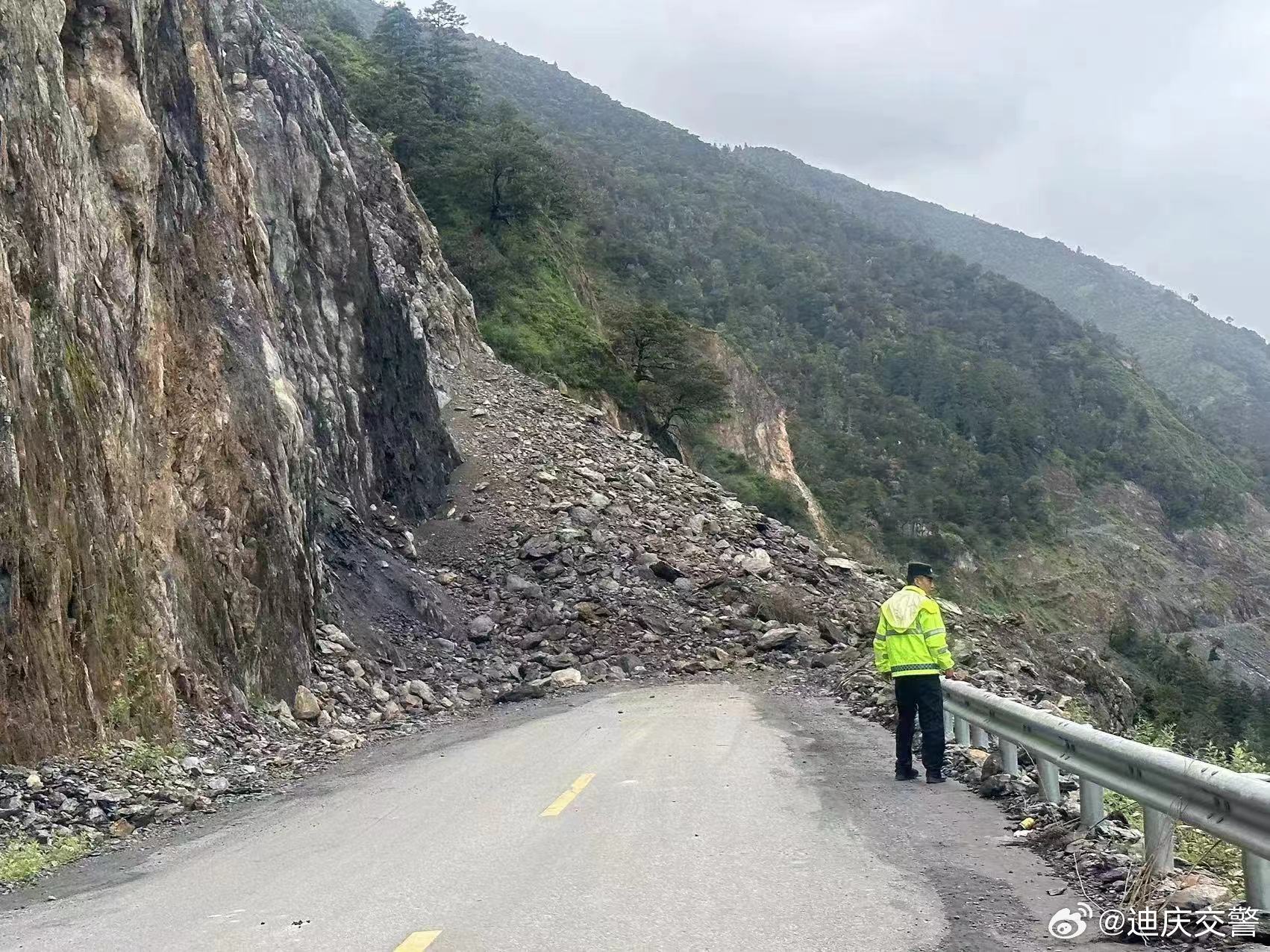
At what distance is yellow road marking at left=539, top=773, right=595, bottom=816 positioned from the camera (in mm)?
8602

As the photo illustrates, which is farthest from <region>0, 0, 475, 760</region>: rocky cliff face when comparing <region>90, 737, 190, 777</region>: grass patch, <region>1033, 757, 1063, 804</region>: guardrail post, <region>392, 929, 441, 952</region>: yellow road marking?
<region>1033, 757, 1063, 804</region>: guardrail post

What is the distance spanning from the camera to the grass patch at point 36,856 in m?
8.00

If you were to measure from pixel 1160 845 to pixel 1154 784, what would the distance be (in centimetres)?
36

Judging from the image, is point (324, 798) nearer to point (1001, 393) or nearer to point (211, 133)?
point (211, 133)

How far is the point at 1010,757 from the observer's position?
29.4 ft

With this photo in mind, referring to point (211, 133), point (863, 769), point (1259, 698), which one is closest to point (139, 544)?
point (863, 769)

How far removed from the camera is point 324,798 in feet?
35.2

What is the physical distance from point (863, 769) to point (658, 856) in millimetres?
3911

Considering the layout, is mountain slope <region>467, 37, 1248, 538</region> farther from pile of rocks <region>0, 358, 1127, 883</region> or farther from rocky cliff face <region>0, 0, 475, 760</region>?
rocky cliff face <region>0, 0, 475, 760</region>

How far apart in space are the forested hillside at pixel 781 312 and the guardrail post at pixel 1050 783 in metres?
33.2

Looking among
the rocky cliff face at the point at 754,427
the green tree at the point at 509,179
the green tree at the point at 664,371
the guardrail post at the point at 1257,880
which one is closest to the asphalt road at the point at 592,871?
the guardrail post at the point at 1257,880

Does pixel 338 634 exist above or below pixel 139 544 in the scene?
below

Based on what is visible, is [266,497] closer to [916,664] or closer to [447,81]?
[916,664]

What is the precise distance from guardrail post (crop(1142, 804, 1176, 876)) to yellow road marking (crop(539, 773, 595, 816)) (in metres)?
4.22
